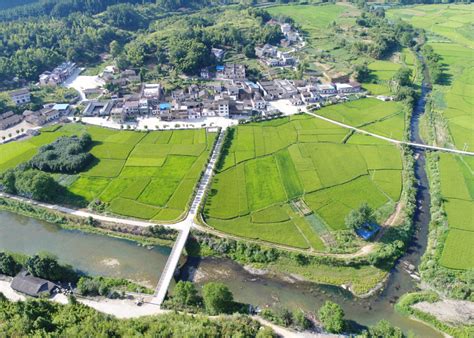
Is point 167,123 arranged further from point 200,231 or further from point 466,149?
point 466,149

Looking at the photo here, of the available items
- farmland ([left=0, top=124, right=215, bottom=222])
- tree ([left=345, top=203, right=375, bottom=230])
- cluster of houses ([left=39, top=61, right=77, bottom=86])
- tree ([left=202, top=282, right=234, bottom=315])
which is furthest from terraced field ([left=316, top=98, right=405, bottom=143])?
cluster of houses ([left=39, top=61, right=77, bottom=86])

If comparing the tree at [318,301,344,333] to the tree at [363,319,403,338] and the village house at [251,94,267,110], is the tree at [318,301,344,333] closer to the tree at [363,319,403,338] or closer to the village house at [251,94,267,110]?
the tree at [363,319,403,338]

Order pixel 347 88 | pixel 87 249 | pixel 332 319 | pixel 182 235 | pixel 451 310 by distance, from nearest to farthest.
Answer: pixel 332 319 < pixel 451 310 < pixel 182 235 < pixel 87 249 < pixel 347 88

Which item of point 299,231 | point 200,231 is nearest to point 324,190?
point 299,231

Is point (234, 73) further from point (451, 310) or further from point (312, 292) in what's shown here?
point (451, 310)

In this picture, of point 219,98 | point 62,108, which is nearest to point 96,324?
point 219,98

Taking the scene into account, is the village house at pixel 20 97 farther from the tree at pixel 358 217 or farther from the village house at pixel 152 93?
the tree at pixel 358 217
